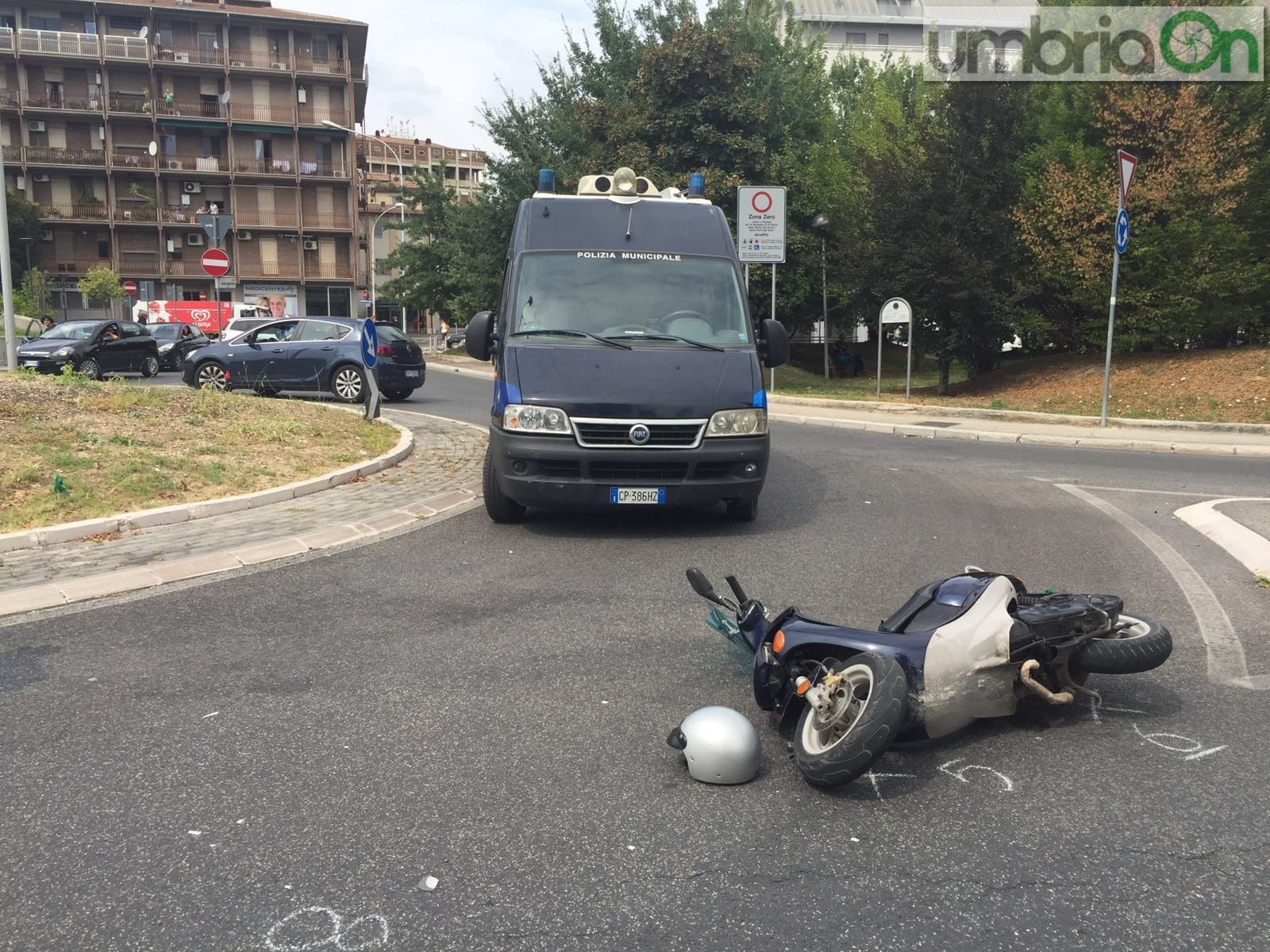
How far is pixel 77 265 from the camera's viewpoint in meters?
62.5

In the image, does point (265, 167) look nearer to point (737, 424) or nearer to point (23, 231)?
point (23, 231)

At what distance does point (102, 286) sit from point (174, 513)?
55.3 meters

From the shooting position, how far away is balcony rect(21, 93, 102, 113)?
5974 centimetres

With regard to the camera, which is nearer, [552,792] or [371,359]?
[552,792]

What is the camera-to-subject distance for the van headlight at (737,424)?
7.44m

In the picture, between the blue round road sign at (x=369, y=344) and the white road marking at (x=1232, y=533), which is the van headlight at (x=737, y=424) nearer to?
the white road marking at (x=1232, y=533)

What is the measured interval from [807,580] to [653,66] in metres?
23.2

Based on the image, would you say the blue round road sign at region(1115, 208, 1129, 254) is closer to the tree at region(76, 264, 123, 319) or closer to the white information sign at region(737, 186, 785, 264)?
the white information sign at region(737, 186, 785, 264)

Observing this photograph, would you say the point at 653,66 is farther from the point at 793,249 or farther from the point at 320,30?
the point at 320,30

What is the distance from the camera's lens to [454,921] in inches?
108

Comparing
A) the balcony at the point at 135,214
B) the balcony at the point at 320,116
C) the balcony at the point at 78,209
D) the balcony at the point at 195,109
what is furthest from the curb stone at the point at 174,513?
the balcony at the point at 78,209

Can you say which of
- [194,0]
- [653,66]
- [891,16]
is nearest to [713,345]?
[653,66]

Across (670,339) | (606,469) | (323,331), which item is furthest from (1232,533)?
(323,331)

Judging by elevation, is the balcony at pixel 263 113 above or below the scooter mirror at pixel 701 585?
above
